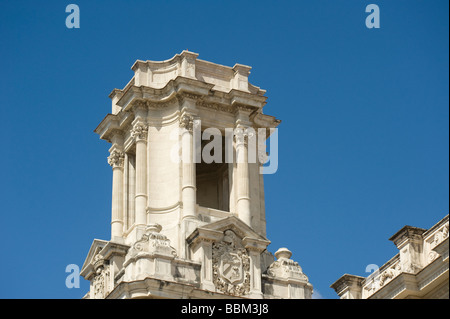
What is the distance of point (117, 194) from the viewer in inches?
2427

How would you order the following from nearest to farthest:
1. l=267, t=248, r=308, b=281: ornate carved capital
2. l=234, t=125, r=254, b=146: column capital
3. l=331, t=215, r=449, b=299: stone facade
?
l=331, t=215, r=449, b=299: stone facade → l=267, t=248, r=308, b=281: ornate carved capital → l=234, t=125, r=254, b=146: column capital

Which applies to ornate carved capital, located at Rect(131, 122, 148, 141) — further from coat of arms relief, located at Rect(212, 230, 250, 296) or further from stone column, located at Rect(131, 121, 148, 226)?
coat of arms relief, located at Rect(212, 230, 250, 296)

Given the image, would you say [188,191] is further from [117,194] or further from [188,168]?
[117,194]

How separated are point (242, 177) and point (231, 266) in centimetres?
550

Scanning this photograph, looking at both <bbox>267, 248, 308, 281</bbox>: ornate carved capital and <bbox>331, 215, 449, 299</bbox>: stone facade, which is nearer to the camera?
<bbox>331, 215, 449, 299</bbox>: stone facade

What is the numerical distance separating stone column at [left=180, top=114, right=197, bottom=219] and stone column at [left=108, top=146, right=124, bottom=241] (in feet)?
11.9

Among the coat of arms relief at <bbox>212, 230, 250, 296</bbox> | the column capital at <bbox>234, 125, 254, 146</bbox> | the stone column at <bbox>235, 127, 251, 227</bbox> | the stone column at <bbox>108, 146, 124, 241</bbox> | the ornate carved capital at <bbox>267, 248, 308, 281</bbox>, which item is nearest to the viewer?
the coat of arms relief at <bbox>212, 230, 250, 296</bbox>

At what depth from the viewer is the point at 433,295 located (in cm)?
4494

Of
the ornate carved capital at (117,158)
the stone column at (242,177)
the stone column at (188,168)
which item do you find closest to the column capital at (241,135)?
the stone column at (242,177)

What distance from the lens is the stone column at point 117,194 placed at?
198 feet

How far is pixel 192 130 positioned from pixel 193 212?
4.23 m

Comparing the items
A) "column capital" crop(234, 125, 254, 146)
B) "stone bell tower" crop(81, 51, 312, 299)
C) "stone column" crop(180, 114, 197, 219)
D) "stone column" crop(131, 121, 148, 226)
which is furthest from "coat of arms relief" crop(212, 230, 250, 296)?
"column capital" crop(234, 125, 254, 146)

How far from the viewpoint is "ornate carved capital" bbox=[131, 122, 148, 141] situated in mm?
60719
